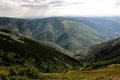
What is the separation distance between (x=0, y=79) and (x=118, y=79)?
204 ft

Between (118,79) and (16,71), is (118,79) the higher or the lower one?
the higher one

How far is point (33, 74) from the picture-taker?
525 feet

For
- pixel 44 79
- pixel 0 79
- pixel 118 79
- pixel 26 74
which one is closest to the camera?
pixel 118 79

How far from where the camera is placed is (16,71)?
164125 millimetres

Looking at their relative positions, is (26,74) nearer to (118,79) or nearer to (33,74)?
(33,74)

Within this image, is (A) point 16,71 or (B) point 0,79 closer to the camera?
(B) point 0,79

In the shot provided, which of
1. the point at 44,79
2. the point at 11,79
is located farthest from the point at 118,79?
the point at 11,79

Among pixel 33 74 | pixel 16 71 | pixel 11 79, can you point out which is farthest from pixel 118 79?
pixel 16 71

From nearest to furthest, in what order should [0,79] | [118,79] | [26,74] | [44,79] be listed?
[118,79] < [0,79] < [44,79] < [26,74]

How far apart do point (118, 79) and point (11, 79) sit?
5871 cm

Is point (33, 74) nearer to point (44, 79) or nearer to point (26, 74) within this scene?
point (26, 74)

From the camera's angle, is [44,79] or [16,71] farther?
[16,71]

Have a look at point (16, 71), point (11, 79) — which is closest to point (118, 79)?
point (11, 79)

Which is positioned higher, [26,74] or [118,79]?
[118,79]
